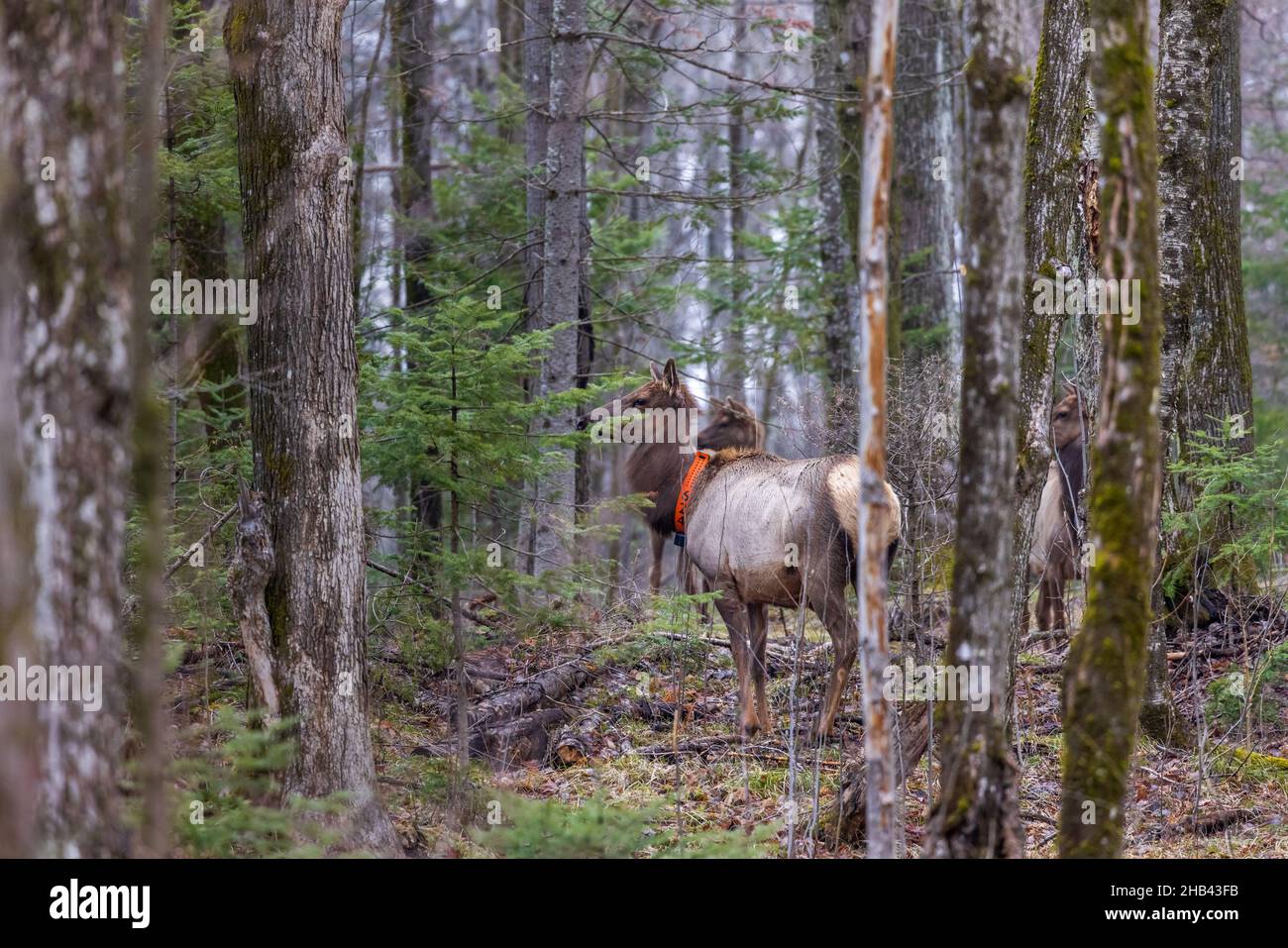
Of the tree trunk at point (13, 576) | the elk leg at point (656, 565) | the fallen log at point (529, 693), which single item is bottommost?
the fallen log at point (529, 693)

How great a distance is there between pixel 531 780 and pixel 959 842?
3869 mm

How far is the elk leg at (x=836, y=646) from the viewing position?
9031mm

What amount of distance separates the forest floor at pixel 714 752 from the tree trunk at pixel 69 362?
7.37 feet

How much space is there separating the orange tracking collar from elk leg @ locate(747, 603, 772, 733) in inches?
35.3

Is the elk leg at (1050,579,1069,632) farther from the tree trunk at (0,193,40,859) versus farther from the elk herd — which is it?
Answer: the tree trunk at (0,193,40,859)

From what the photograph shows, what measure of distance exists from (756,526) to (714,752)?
6.36ft

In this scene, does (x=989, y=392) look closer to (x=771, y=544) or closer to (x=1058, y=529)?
(x=771, y=544)

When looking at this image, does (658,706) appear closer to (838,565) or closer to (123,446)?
(838,565)

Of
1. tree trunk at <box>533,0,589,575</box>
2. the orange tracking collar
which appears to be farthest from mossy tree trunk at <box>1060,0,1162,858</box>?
tree trunk at <box>533,0,589,575</box>

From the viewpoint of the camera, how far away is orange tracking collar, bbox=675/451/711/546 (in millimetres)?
10698

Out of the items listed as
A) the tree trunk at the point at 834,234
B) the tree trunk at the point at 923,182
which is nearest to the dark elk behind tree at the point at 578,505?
the tree trunk at the point at 834,234

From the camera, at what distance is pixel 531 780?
8.22m

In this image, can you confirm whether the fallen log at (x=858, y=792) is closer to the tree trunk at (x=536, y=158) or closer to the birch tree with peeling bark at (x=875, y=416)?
the birch tree with peeling bark at (x=875, y=416)
